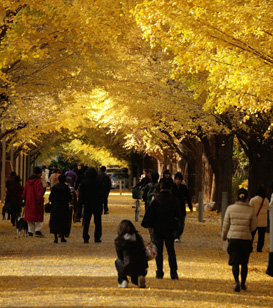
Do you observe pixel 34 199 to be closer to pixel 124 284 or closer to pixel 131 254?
pixel 124 284

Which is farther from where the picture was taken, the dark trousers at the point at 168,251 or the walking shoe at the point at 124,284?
Result: the dark trousers at the point at 168,251

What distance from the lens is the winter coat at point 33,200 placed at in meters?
20.2

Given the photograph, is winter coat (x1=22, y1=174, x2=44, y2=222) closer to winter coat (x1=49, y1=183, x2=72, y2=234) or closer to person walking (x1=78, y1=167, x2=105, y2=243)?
winter coat (x1=49, y1=183, x2=72, y2=234)

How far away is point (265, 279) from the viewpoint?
535 inches

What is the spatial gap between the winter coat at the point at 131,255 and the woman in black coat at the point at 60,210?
25.6 ft

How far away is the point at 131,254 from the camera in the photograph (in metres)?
11.3

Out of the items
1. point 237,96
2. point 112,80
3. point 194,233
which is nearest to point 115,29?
point 237,96

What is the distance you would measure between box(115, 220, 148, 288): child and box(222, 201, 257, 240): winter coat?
4.55 ft

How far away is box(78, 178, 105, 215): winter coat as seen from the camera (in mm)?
19234

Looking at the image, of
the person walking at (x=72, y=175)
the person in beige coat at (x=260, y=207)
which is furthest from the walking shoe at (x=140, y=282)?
the person walking at (x=72, y=175)

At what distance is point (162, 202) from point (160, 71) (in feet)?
48.6

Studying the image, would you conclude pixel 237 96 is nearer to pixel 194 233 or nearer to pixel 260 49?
pixel 260 49

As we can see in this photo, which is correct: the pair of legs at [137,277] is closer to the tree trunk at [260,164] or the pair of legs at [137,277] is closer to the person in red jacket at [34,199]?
the person in red jacket at [34,199]

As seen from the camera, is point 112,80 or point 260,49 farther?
point 112,80
